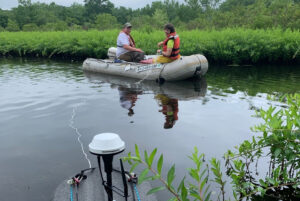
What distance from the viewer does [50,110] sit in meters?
6.91

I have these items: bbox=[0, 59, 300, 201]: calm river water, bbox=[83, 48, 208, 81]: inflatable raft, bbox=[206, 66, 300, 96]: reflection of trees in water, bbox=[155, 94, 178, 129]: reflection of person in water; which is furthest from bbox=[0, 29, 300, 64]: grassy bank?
bbox=[155, 94, 178, 129]: reflection of person in water

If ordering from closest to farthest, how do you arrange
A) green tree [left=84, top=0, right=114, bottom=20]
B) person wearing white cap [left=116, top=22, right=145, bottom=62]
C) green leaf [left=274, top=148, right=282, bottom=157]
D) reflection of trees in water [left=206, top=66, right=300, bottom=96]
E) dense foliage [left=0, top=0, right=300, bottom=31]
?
1. green leaf [left=274, top=148, right=282, bottom=157]
2. reflection of trees in water [left=206, top=66, right=300, bottom=96]
3. person wearing white cap [left=116, top=22, right=145, bottom=62]
4. dense foliage [left=0, top=0, right=300, bottom=31]
5. green tree [left=84, top=0, right=114, bottom=20]

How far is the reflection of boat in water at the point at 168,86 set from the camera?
8.45 metres

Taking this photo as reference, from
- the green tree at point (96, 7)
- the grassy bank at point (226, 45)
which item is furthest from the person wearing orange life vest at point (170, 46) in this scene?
the green tree at point (96, 7)

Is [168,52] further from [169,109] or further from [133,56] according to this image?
[169,109]

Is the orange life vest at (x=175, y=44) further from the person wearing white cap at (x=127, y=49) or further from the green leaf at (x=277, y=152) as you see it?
the green leaf at (x=277, y=152)

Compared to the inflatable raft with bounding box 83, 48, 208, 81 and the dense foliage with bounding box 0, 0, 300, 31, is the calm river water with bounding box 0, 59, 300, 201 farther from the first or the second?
the dense foliage with bounding box 0, 0, 300, 31

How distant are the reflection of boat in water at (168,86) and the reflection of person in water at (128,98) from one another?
314mm

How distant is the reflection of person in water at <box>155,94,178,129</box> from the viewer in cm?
595

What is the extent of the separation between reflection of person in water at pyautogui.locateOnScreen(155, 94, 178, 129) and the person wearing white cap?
131 inches

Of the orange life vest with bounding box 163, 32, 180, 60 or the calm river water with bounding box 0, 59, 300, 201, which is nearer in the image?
the calm river water with bounding box 0, 59, 300, 201

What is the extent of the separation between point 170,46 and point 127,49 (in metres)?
2.24

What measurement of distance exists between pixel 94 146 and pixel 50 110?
5118 millimetres

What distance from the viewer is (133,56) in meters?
11.2
